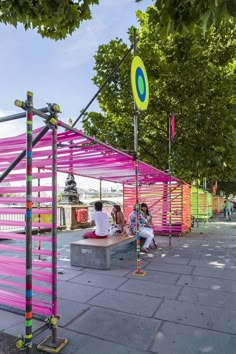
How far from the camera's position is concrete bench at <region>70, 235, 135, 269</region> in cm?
636

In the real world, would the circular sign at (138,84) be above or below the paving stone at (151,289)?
above

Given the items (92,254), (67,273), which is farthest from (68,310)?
(92,254)

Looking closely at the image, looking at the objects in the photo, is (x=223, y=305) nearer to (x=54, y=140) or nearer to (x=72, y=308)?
(x=72, y=308)

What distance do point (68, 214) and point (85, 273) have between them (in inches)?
308

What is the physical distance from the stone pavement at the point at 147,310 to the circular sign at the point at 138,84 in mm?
3396

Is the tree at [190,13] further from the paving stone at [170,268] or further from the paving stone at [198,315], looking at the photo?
the paving stone at [170,268]

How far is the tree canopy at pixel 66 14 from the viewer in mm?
3090

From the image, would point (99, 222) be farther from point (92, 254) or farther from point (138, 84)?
point (138, 84)

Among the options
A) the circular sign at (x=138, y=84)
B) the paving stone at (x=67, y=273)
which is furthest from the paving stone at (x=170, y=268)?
the circular sign at (x=138, y=84)

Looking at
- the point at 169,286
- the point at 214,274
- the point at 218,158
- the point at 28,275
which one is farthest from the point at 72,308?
the point at 218,158

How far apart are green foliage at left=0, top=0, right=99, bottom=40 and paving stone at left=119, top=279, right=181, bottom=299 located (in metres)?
4.63

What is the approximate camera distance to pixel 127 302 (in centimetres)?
443

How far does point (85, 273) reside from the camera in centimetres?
605

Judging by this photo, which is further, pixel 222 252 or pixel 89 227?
pixel 89 227
